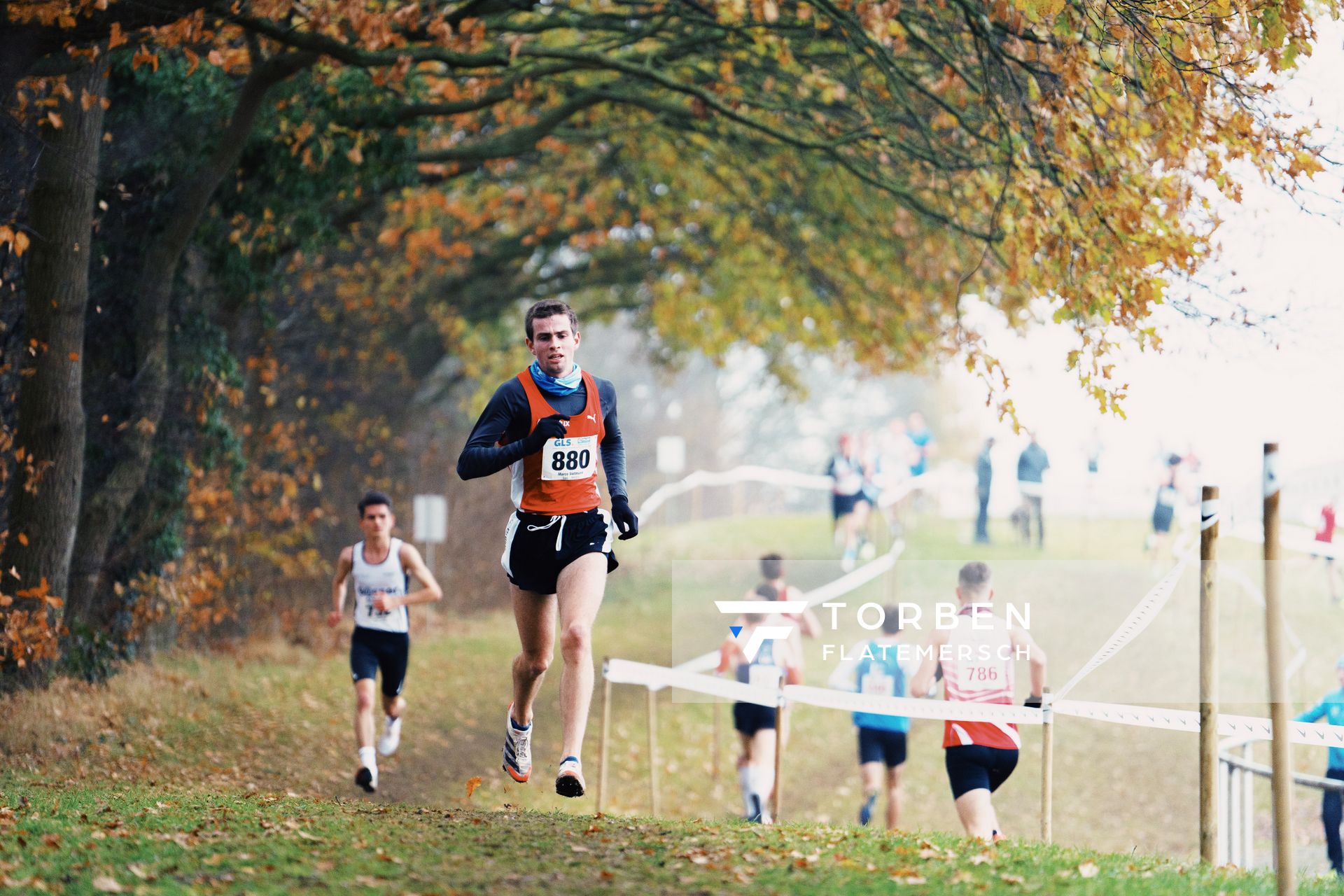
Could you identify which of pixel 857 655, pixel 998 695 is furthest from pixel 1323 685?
pixel 998 695

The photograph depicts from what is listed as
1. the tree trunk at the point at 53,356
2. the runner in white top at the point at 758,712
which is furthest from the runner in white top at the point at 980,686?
the tree trunk at the point at 53,356

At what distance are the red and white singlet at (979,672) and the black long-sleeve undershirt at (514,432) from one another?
242cm

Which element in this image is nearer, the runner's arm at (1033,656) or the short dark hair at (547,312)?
the short dark hair at (547,312)

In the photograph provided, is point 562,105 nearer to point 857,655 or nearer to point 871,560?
point 857,655

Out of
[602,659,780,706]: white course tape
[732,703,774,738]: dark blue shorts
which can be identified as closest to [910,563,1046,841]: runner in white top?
[602,659,780,706]: white course tape

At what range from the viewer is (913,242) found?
1734 centimetres

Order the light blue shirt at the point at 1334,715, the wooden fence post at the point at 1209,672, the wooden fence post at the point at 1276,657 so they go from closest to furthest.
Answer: the wooden fence post at the point at 1276,657 → the wooden fence post at the point at 1209,672 → the light blue shirt at the point at 1334,715

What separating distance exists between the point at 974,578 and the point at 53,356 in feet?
23.2

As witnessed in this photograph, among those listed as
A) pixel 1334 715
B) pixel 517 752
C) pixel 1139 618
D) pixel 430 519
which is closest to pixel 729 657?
pixel 517 752

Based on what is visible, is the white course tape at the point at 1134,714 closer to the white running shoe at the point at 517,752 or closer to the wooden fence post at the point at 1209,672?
the wooden fence post at the point at 1209,672

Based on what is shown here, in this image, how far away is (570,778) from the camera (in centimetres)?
649

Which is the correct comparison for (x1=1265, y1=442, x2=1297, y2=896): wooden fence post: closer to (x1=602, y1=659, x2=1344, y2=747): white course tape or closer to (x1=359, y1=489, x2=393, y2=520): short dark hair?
(x1=602, y1=659, x2=1344, y2=747): white course tape

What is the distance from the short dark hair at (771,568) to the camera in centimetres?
1191

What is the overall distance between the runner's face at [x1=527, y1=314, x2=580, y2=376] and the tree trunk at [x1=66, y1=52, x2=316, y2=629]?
5753mm
